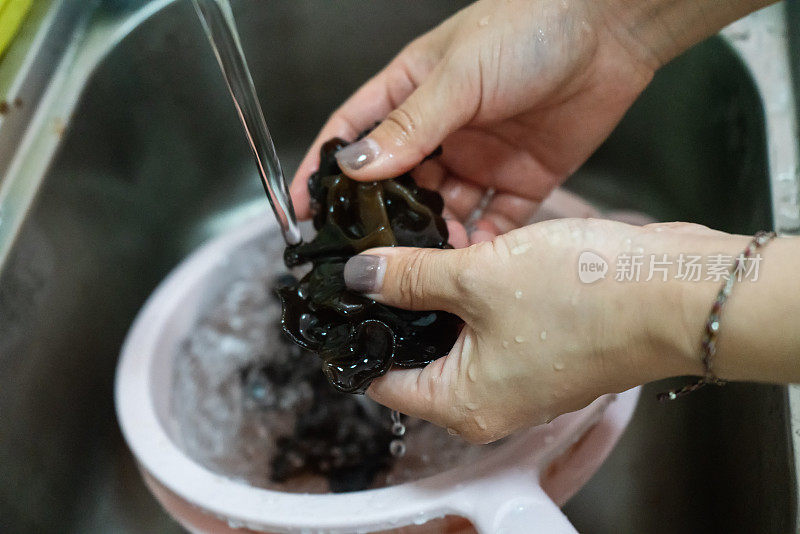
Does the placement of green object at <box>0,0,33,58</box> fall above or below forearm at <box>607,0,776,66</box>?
above

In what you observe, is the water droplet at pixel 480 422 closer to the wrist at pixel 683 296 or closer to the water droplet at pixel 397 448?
the wrist at pixel 683 296

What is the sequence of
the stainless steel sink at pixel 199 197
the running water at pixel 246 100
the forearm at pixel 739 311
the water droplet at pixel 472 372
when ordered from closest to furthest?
the forearm at pixel 739 311 < the water droplet at pixel 472 372 < the running water at pixel 246 100 < the stainless steel sink at pixel 199 197

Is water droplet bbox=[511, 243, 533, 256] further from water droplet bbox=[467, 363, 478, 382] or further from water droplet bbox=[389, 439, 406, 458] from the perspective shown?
water droplet bbox=[389, 439, 406, 458]

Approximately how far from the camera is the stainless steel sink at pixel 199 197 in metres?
0.78

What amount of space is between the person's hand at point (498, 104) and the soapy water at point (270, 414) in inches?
8.9

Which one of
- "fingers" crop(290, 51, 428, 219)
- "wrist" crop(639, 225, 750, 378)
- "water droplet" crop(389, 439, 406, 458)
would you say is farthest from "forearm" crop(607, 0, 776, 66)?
"water droplet" crop(389, 439, 406, 458)

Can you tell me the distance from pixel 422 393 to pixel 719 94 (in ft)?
2.34

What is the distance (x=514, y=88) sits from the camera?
2.44 ft

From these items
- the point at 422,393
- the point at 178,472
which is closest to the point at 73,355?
the point at 178,472

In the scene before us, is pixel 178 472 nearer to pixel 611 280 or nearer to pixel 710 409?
pixel 611 280

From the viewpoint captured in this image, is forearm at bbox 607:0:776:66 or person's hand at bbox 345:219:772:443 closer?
person's hand at bbox 345:219:772:443

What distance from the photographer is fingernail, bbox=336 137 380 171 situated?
0.66 metres

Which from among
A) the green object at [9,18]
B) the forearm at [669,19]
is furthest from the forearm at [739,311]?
the green object at [9,18]

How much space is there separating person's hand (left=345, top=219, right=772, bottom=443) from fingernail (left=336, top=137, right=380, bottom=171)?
0.42 ft
